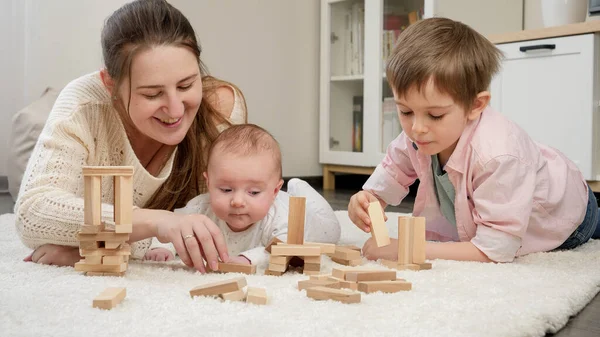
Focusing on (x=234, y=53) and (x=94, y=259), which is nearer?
(x=94, y=259)

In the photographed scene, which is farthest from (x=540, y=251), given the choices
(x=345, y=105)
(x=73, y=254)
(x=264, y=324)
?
(x=345, y=105)

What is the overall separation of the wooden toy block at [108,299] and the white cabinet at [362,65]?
2.18m

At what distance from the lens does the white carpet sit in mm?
775

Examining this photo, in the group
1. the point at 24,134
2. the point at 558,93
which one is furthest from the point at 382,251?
the point at 24,134

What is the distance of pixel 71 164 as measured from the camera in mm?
1227

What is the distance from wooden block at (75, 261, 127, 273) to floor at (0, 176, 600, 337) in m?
0.65

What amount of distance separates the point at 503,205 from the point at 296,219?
39 cm

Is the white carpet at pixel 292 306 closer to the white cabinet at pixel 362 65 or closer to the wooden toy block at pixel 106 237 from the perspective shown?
the wooden toy block at pixel 106 237

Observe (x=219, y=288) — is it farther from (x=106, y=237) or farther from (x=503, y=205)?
(x=503, y=205)

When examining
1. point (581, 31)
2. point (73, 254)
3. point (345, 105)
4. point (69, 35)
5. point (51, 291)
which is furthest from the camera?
point (345, 105)

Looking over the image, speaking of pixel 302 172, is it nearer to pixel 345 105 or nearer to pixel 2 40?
pixel 345 105

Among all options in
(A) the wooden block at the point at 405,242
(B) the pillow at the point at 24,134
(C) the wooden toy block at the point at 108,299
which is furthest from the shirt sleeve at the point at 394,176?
(B) the pillow at the point at 24,134

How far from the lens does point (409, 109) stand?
1.26 m

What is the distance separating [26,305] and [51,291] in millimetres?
71
